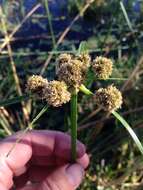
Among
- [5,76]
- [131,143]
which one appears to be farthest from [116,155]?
[5,76]

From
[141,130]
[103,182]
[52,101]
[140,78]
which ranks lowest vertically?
[103,182]

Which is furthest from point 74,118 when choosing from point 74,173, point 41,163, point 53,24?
point 53,24

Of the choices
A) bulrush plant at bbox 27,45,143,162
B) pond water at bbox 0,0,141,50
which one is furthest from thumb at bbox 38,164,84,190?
pond water at bbox 0,0,141,50

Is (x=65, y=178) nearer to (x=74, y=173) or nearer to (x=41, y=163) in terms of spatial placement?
(x=74, y=173)

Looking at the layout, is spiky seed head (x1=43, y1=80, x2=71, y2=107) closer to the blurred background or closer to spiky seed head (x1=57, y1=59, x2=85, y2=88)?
spiky seed head (x1=57, y1=59, x2=85, y2=88)

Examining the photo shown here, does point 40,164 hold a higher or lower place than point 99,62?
lower

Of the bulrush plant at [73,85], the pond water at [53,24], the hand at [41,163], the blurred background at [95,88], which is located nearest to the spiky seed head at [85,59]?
the bulrush plant at [73,85]

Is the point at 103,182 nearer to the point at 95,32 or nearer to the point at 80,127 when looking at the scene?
the point at 80,127
